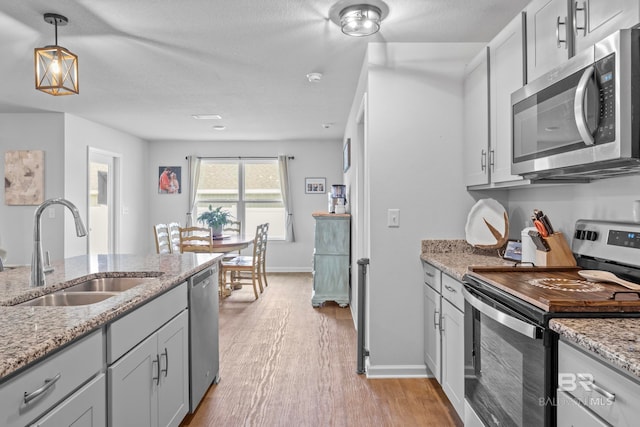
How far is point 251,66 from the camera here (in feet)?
11.2

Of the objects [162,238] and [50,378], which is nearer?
[50,378]

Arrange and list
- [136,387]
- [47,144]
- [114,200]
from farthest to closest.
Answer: [114,200]
[47,144]
[136,387]

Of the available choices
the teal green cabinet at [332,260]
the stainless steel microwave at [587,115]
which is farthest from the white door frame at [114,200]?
the stainless steel microwave at [587,115]

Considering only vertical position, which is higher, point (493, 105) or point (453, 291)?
point (493, 105)

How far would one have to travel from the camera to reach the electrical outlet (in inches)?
113

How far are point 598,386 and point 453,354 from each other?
121 centimetres

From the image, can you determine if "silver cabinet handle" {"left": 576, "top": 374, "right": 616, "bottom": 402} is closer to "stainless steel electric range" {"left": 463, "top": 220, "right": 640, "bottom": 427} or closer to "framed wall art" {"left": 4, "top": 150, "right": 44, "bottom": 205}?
"stainless steel electric range" {"left": 463, "top": 220, "right": 640, "bottom": 427}

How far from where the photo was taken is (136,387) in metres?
1.61

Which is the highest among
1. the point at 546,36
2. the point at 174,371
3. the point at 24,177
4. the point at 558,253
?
the point at 546,36

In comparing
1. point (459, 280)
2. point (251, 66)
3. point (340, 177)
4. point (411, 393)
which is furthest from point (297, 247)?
point (459, 280)

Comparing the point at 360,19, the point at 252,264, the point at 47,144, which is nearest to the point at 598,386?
the point at 360,19

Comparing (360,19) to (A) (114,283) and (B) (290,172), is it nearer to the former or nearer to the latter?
(A) (114,283)

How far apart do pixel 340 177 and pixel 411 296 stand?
4505mm

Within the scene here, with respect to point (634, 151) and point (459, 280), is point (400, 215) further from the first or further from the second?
point (634, 151)
